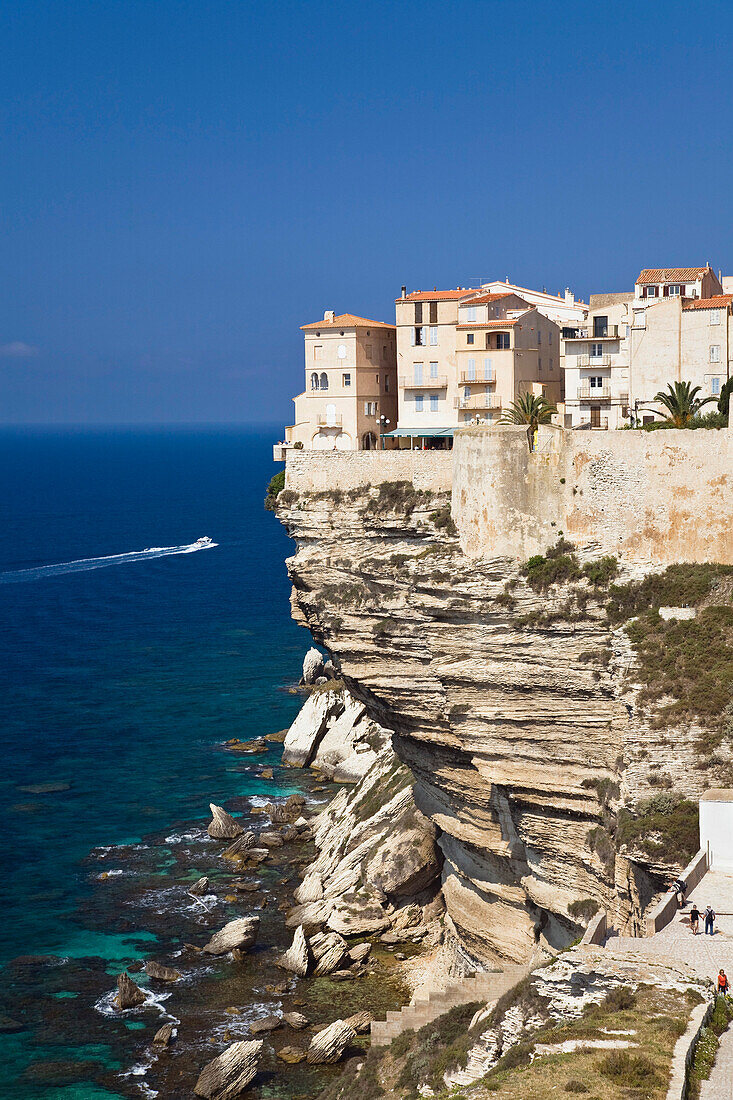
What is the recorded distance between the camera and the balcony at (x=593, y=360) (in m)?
44.4

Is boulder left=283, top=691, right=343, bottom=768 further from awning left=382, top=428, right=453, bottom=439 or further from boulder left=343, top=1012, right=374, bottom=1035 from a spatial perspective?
boulder left=343, top=1012, right=374, bottom=1035

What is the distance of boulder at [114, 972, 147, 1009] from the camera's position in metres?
38.0

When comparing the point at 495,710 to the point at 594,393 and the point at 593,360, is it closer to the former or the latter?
Answer: the point at 594,393

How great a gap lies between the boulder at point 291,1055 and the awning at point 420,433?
66.0 ft

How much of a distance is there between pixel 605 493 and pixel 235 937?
745 inches

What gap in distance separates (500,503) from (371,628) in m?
5.97

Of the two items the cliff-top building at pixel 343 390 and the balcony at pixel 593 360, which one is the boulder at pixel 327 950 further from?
the balcony at pixel 593 360

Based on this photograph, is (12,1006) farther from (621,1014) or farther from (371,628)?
(621,1014)

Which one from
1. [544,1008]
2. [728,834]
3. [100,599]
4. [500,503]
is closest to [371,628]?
[500,503]

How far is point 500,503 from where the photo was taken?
3494cm

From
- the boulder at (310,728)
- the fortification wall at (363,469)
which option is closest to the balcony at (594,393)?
the fortification wall at (363,469)

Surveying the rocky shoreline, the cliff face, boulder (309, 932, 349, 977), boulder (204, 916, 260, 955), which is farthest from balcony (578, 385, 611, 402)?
boulder (204, 916, 260, 955)

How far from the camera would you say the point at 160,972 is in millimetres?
39688

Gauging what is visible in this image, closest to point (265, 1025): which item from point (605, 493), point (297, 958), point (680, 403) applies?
point (297, 958)
